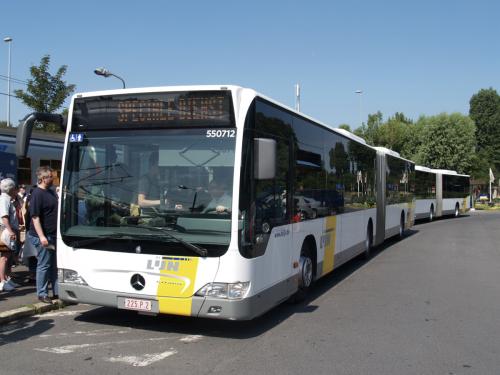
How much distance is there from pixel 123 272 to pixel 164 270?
532 millimetres

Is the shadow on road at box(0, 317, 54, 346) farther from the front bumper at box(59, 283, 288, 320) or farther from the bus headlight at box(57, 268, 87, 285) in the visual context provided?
the bus headlight at box(57, 268, 87, 285)

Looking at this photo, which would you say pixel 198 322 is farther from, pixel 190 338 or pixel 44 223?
pixel 44 223

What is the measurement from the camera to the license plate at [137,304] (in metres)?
5.78

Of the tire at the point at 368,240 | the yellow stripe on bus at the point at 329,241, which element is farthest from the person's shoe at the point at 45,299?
the tire at the point at 368,240

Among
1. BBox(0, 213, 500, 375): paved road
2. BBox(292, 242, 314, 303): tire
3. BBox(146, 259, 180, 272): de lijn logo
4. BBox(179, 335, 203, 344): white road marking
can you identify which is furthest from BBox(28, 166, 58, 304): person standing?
BBox(292, 242, 314, 303): tire

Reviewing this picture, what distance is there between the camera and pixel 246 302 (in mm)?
5582

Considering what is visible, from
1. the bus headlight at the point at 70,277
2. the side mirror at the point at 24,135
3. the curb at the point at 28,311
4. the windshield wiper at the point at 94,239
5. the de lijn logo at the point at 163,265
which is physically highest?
the side mirror at the point at 24,135

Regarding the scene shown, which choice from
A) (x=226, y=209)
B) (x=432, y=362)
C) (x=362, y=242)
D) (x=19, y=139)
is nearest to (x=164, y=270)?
(x=226, y=209)

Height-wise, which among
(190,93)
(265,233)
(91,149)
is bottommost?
(265,233)

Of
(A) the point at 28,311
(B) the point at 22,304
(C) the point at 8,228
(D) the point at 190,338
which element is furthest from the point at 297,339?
(C) the point at 8,228

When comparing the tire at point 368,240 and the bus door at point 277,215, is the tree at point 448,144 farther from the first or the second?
the bus door at point 277,215

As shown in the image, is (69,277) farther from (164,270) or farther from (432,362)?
(432,362)

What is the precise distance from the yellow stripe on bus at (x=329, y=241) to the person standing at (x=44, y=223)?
4234 millimetres

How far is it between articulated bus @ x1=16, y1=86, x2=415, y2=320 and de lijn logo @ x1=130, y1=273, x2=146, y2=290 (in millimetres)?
16
